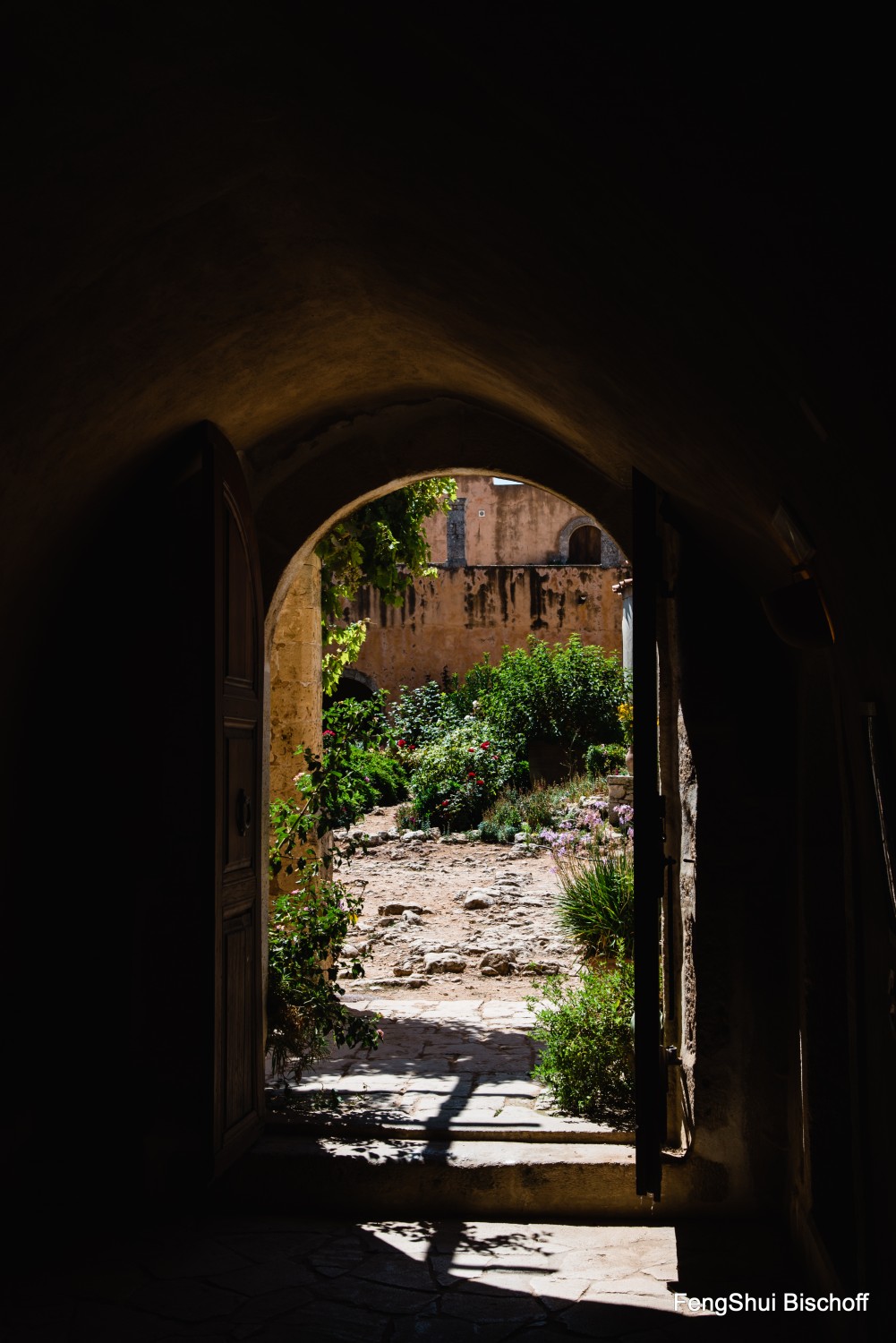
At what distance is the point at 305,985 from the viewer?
5.83m

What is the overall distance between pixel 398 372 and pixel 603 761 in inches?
442

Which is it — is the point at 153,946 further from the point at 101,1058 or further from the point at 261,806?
the point at 261,806

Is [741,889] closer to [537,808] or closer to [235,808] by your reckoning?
[235,808]

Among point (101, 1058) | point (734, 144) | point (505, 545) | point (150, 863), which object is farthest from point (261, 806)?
point (505, 545)

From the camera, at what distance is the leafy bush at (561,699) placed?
1708 centimetres

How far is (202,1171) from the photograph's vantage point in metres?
4.26

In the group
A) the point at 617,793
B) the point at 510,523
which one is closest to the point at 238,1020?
the point at 617,793

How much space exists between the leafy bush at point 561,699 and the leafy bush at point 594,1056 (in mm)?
11148

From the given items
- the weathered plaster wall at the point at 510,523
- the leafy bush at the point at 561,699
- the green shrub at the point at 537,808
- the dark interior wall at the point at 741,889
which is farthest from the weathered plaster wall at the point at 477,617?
the dark interior wall at the point at 741,889

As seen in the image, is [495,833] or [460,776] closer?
[495,833]

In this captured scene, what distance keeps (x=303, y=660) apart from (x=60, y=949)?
9.64 feet

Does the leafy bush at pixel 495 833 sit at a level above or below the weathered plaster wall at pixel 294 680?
below

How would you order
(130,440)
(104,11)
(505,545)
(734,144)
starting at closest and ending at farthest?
(734,144) → (104,11) → (130,440) → (505,545)

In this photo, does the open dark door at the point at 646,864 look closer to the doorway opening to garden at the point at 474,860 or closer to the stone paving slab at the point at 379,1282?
the stone paving slab at the point at 379,1282
